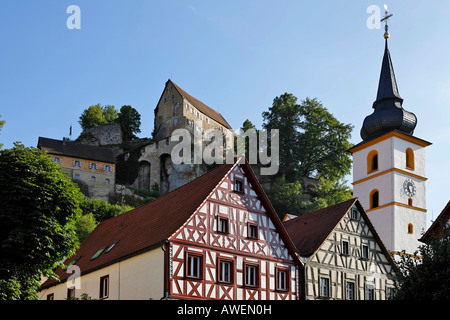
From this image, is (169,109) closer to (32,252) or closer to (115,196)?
(115,196)

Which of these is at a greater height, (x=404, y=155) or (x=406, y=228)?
(x=404, y=155)

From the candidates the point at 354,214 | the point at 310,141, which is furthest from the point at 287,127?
the point at 354,214

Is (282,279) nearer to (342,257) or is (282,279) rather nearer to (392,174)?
(342,257)

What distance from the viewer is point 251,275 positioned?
3350cm

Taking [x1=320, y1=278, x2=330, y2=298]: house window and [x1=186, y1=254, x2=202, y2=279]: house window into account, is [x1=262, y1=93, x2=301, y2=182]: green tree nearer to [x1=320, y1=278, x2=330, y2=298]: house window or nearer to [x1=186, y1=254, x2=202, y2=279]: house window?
[x1=320, y1=278, x2=330, y2=298]: house window

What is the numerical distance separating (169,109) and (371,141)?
47.6 m

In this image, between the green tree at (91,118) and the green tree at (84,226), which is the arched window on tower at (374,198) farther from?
the green tree at (91,118)

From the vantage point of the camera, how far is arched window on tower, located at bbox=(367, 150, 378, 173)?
59.9 m

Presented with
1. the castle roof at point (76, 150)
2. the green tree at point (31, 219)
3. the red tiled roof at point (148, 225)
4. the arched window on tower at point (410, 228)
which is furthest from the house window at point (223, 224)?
the castle roof at point (76, 150)

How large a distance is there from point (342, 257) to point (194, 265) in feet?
33.0

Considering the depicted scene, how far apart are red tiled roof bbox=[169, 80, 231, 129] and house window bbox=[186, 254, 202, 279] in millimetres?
72487

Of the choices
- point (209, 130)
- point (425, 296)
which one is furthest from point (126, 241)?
point (209, 130)

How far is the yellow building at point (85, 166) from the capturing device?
288 ft

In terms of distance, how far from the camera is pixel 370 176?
5938 cm
